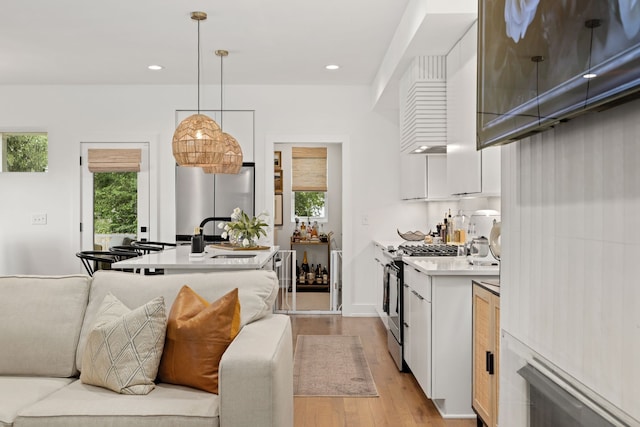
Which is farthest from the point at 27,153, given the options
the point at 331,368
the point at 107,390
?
the point at 107,390

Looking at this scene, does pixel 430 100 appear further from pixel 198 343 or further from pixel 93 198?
pixel 93 198

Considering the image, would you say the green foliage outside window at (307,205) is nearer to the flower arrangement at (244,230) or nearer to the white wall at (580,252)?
the flower arrangement at (244,230)

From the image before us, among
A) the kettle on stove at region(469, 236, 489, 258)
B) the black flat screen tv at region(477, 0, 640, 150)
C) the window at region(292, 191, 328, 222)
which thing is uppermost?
the black flat screen tv at region(477, 0, 640, 150)

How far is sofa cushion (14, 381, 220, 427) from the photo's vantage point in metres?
1.96

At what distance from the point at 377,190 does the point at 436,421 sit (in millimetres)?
3579

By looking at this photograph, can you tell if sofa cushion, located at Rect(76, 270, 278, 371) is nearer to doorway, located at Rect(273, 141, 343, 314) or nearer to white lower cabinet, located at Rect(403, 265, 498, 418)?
white lower cabinet, located at Rect(403, 265, 498, 418)

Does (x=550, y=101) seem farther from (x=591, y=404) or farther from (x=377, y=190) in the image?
(x=377, y=190)

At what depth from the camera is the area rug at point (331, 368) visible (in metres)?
3.64

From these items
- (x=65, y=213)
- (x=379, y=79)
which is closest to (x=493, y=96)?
(x=379, y=79)

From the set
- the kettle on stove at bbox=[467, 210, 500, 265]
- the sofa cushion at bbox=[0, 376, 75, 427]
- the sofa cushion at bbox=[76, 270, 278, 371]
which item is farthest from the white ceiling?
the sofa cushion at bbox=[0, 376, 75, 427]

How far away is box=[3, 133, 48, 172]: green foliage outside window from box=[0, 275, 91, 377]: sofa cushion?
173 inches

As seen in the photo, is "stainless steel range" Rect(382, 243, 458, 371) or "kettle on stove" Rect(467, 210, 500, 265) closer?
"kettle on stove" Rect(467, 210, 500, 265)

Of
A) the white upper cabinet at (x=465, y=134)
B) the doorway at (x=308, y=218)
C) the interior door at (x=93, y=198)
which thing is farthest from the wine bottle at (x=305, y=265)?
the white upper cabinet at (x=465, y=134)

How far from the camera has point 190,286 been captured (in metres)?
2.56
